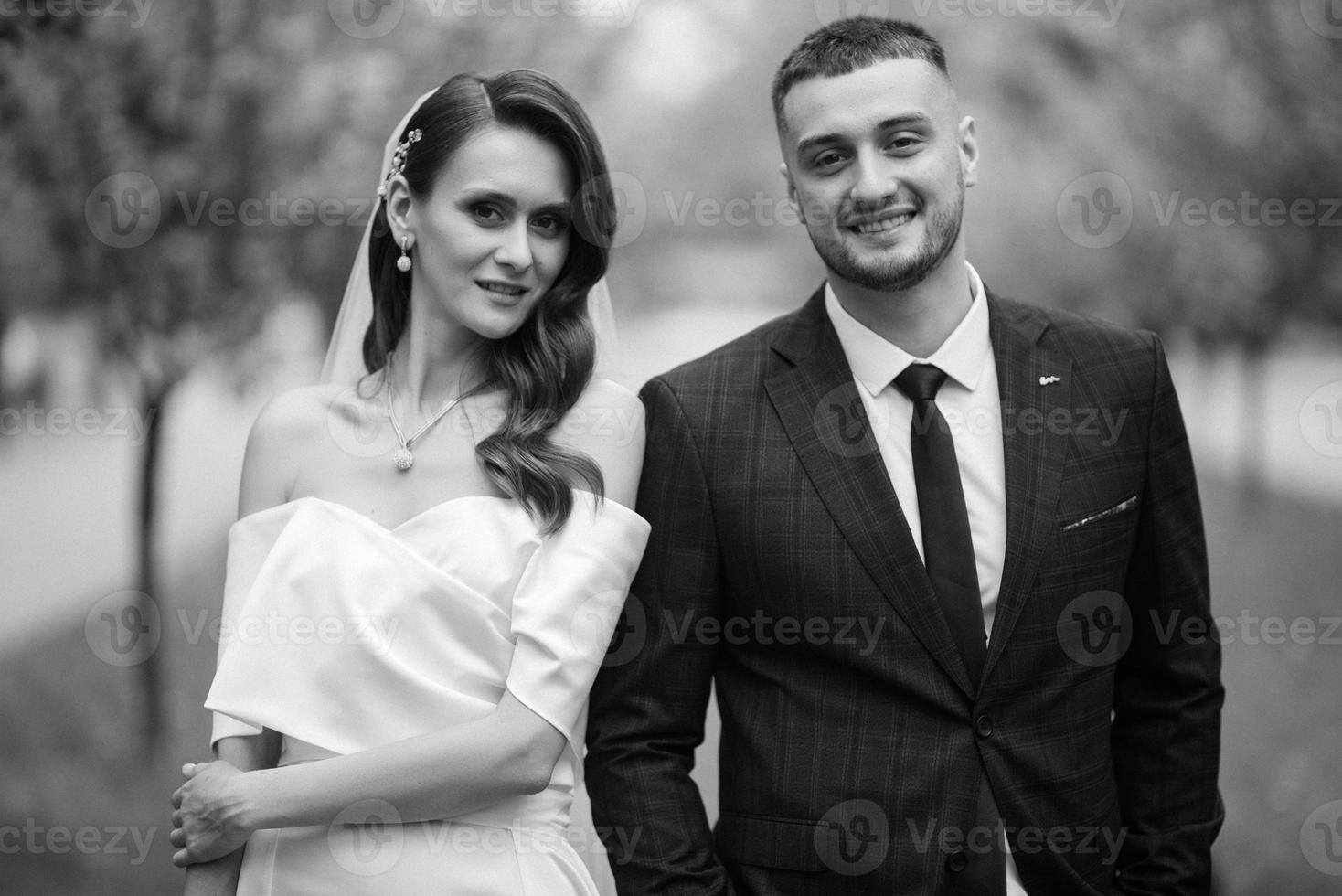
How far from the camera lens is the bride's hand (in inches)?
69.8

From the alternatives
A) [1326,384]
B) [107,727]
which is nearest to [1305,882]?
[1326,384]

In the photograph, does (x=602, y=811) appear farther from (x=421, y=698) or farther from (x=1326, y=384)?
(x=1326, y=384)

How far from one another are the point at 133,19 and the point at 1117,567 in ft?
9.45

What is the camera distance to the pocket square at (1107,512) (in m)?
1.88

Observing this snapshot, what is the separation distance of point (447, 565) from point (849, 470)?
0.66 meters

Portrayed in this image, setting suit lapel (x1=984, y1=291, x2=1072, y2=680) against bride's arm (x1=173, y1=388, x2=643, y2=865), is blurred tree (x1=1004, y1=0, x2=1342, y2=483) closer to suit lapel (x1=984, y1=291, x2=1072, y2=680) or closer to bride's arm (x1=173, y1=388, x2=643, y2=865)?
suit lapel (x1=984, y1=291, x2=1072, y2=680)

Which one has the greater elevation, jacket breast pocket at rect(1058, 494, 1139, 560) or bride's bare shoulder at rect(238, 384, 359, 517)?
bride's bare shoulder at rect(238, 384, 359, 517)

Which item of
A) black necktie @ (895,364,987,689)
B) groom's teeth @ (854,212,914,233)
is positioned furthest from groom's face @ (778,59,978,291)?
black necktie @ (895,364,987,689)

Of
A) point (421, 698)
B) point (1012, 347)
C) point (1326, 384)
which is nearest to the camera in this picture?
point (421, 698)

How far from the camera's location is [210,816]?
5.86ft

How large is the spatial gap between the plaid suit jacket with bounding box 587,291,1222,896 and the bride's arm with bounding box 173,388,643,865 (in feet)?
0.68

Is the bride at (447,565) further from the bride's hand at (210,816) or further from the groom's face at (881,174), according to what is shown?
the groom's face at (881,174)

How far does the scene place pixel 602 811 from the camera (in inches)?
76.1

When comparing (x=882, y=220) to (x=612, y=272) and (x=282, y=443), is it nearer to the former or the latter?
(x=282, y=443)
